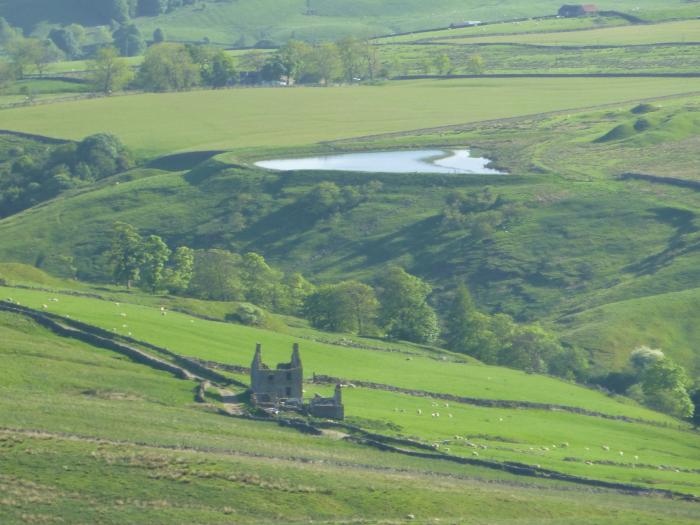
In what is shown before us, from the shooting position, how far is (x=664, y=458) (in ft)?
351

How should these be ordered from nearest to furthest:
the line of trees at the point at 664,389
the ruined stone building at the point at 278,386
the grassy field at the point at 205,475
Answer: the grassy field at the point at 205,475 → the ruined stone building at the point at 278,386 → the line of trees at the point at 664,389

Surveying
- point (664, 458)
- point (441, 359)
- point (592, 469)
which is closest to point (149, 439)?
point (592, 469)

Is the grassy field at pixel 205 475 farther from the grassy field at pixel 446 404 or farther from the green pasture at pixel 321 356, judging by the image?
the green pasture at pixel 321 356

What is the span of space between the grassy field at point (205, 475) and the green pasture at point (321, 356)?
15.8 meters

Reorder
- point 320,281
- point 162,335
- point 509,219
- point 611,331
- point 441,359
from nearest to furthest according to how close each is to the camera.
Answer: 1. point 162,335
2. point 441,359
3. point 611,331
4. point 320,281
5. point 509,219

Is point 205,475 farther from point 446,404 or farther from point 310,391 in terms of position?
point 446,404

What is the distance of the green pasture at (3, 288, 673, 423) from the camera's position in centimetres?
11688

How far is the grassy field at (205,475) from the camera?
75.4 metres

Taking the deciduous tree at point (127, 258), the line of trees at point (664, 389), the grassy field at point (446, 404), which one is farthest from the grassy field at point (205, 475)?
the deciduous tree at point (127, 258)

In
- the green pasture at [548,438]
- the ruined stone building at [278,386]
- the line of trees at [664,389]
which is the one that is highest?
the ruined stone building at [278,386]

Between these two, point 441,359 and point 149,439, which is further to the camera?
point 441,359

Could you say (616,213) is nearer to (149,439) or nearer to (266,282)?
(266,282)

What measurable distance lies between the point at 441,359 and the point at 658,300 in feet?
115

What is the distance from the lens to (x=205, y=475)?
7969 cm
